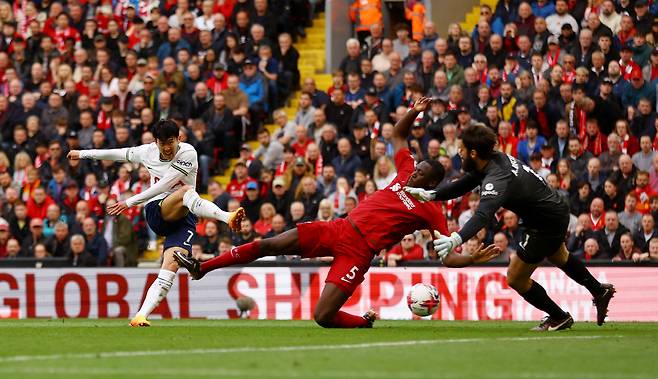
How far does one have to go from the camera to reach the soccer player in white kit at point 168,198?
14.5 m

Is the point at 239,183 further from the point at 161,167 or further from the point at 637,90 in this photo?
the point at 161,167

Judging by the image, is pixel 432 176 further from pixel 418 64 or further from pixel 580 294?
pixel 418 64

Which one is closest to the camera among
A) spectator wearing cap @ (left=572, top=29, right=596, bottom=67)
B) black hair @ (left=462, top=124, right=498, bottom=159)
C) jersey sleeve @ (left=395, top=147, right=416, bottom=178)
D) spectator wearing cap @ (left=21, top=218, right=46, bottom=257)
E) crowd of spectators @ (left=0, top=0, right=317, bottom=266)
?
Result: black hair @ (left=462, top=124, right=498, bottom=159)

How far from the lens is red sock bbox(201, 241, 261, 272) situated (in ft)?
45.3

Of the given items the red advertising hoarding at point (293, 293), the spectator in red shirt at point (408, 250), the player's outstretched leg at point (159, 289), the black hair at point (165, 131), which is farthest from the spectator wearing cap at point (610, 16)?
the player's outstretched leg at point (159, 289)

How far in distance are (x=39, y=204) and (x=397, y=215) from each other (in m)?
12.4

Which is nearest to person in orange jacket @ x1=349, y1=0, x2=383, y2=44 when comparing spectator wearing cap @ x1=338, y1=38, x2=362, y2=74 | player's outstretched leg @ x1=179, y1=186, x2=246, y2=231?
spectator wearing cap @ x1=338, y1=38, x2=362, y2=74

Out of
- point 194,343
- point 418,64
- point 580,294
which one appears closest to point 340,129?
point 418,64

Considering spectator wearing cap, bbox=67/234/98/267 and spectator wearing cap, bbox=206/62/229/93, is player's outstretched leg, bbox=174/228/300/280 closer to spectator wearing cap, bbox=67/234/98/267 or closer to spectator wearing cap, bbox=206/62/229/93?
spectator wearing cap, bbox=67/234/98/267

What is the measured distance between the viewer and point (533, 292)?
1360cm

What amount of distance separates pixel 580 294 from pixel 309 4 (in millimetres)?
11509

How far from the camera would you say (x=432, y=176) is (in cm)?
1378

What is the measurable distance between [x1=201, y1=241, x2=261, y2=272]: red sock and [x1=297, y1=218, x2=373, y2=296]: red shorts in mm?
452

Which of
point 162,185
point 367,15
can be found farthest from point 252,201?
point 162,185
